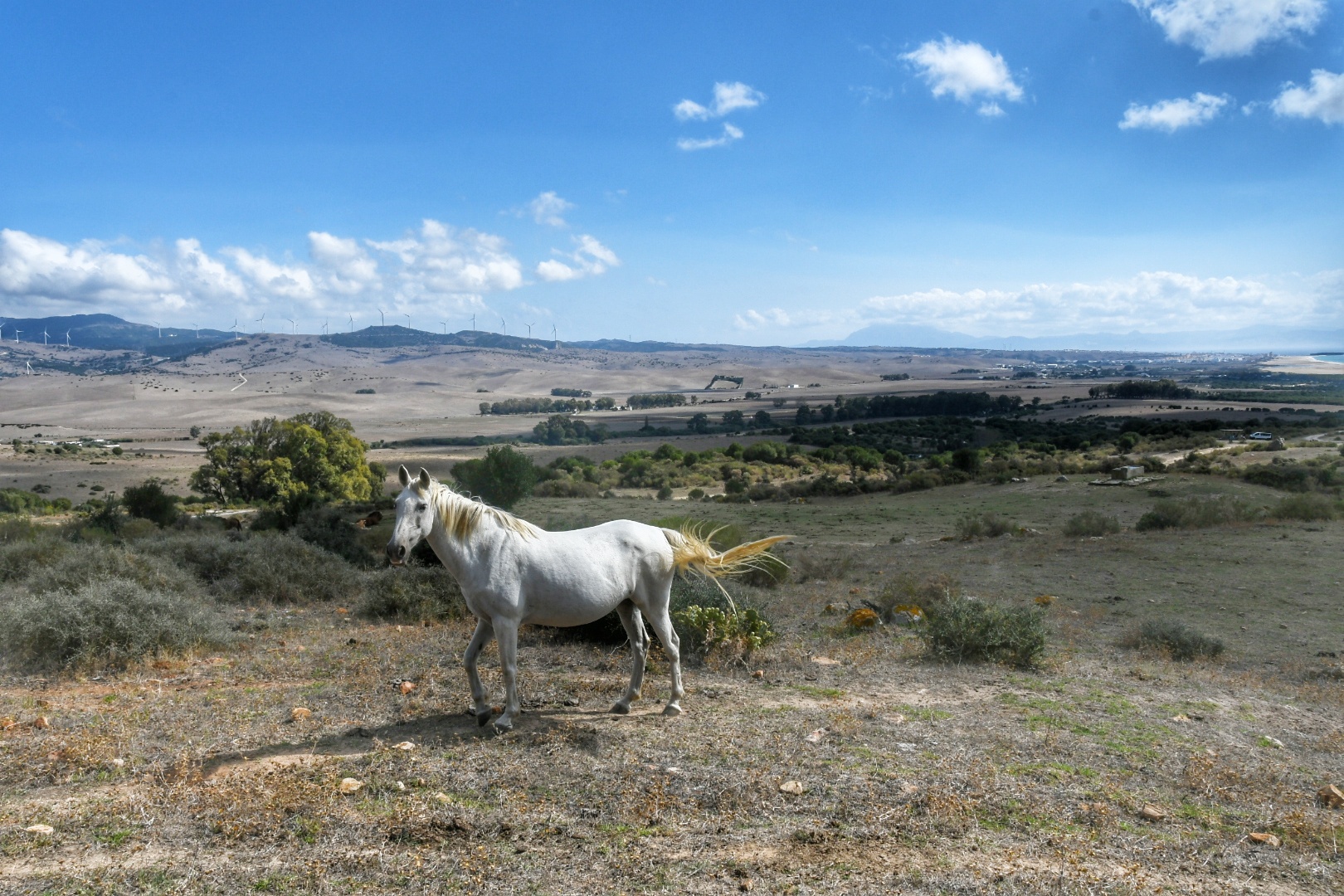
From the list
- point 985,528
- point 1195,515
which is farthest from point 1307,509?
point 985,528

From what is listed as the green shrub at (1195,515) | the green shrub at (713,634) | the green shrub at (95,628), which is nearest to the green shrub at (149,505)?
the green shrub at (95,628)

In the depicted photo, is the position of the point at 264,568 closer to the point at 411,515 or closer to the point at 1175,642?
the point at 411,515

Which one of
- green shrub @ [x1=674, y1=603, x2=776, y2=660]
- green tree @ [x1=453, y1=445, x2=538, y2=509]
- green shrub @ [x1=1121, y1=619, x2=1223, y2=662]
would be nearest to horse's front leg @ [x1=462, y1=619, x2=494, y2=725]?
Result: green shrub @ [x1=674, y1=603, x2=776, y2=660]

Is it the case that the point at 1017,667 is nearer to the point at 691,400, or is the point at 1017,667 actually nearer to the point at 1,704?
the point at 1,704

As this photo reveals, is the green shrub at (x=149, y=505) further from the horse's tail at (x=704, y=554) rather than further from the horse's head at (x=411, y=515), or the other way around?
the horse's tail at (x=704, y=554)

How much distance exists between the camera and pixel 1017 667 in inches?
362

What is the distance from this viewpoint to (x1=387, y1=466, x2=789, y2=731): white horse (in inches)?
251

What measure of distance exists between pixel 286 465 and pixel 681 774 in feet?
111

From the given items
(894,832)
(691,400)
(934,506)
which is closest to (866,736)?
(894,832)

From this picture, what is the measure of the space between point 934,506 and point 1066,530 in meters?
7.72

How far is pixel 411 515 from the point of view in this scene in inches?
243

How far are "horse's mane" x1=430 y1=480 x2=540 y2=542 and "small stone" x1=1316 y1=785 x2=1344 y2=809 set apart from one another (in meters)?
5.91

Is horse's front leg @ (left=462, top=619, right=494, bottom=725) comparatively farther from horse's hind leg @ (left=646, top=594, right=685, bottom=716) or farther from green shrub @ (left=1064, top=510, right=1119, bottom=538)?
green shrub @ (left=1064, top=510, right=1119, bottom=538)

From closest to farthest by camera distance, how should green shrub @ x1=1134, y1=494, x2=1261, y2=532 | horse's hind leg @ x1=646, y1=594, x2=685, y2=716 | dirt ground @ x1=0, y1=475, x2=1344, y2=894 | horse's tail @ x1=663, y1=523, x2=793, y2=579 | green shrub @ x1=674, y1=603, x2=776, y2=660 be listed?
dirt ground @ x1=0, y1=475, x2=1344, y2=894
horse's hind leg @ x1=646, y1=594, x2=685, y2=716
horse's tail @ x1=663, y1=523, x2=793, y2=579
green shrub @ x1=674, y1=603, x2=776, y2=660
green shrub @ x1=1134, y1=494, x2=1261, y2=532
